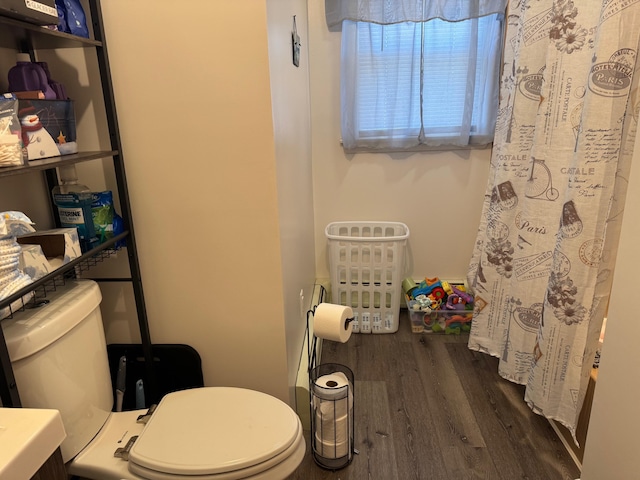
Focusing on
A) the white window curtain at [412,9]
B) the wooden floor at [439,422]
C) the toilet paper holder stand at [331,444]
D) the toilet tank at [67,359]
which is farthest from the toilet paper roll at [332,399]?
the white window curtain at [412,9]

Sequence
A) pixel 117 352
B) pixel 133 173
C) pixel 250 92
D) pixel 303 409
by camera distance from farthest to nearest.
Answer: pixel 303 409
pixel 117 352
pixel 133 173
pixel 250 92

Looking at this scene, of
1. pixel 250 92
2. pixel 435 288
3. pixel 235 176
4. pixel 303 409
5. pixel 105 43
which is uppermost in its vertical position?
pixel 105 43

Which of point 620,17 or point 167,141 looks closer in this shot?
point 620,17

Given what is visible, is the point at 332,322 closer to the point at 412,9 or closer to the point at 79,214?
the point at 79,214

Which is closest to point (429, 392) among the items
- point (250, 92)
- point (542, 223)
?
point (542, 223)

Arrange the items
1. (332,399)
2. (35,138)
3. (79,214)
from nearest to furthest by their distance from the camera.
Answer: (35,138) < (79,214) < (332,399)

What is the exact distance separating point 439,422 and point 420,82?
1.73m

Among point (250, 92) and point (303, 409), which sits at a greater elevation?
point (250, 92)

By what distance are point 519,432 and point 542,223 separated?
850mm

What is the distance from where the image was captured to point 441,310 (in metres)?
2.56

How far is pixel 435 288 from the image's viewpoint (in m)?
2.60

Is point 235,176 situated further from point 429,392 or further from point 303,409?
point 429,392

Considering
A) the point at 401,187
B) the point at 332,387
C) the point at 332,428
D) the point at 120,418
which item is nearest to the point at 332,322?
the point at 332,387

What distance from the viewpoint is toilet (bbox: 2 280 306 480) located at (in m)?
1.13
